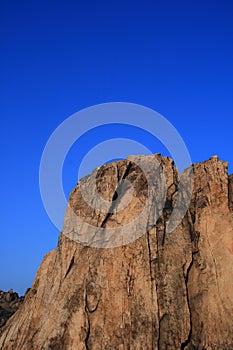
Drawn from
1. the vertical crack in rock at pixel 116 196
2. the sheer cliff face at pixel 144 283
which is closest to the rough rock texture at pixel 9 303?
the sheer cliff face at pixel 144 283

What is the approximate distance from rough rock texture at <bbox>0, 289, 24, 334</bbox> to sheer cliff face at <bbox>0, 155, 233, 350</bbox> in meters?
48.0

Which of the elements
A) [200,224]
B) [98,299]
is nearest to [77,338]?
[98,299]

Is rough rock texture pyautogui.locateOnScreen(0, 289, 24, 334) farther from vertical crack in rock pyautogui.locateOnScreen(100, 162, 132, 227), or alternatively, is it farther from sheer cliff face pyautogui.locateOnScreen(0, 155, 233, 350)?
vertical crack in rock pyautogui.locateOnScreen(100, 162, 132, 227)

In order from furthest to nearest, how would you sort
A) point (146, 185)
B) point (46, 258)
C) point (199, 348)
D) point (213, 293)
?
point (46, 258), point (146, 185), point (213, 293), point (199, 348)

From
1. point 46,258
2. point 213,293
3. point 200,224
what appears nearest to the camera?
point 213,293

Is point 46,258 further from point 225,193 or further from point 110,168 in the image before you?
point 225,193

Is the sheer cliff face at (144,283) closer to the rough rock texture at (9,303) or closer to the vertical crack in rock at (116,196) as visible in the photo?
the vertical crack in rock at (116,196)

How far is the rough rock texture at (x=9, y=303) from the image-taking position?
100m

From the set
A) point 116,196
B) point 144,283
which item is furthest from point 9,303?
point 144,283

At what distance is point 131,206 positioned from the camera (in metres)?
52.4

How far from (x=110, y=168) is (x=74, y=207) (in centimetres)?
801

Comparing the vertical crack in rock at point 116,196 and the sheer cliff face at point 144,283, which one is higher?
the vertical crack in rock at point 116,196

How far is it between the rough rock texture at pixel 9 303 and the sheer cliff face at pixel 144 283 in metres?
48.0

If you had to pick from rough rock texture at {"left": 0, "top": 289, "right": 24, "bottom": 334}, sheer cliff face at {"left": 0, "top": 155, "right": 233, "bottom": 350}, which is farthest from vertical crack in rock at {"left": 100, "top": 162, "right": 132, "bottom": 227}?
rough rock texture at {"left": 0, "top": 289, "right": 24, "bottom": 334}
